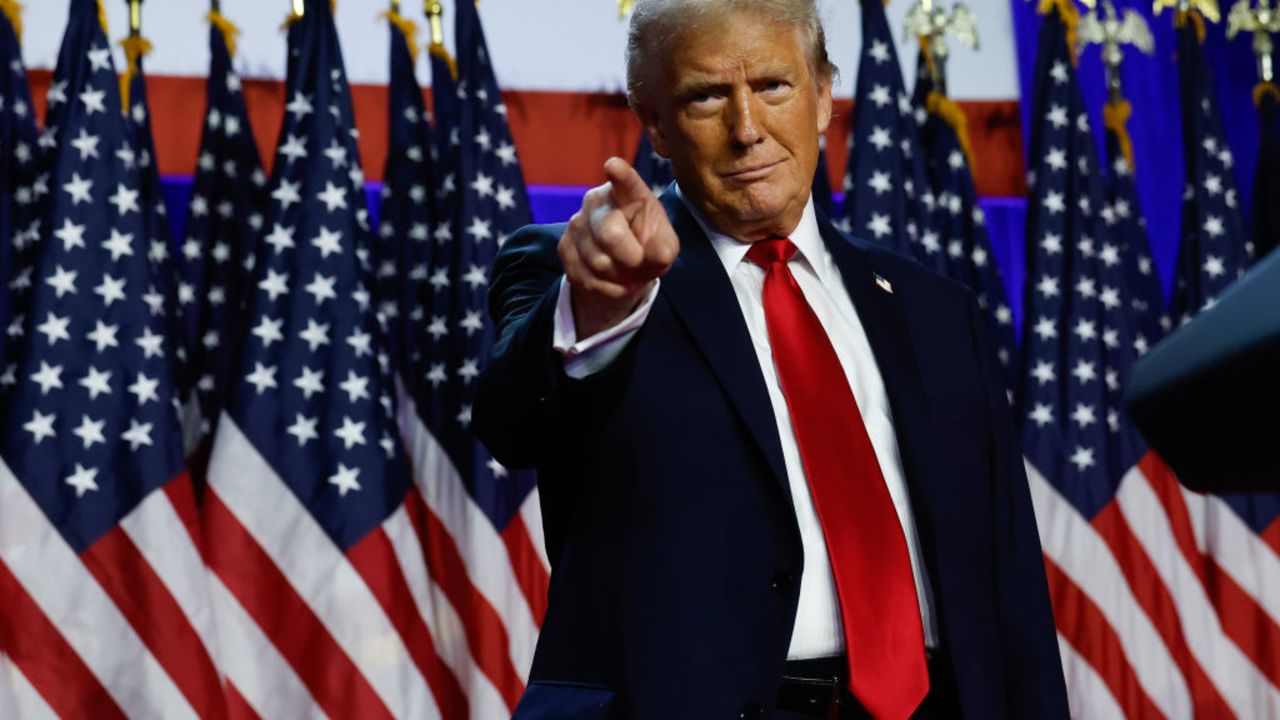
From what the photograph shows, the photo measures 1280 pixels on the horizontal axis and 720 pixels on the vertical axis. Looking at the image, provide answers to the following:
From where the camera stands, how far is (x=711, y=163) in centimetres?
157

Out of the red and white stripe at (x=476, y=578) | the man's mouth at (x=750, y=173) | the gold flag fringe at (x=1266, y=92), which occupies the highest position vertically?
the man's mouth at (x=750, y=173)

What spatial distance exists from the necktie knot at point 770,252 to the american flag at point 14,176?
212cm

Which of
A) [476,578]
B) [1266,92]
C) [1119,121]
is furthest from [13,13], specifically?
[1266,92]

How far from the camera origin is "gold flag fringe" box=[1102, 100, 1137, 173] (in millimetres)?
3955

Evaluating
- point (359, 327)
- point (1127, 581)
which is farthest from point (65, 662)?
point (1127, 581)

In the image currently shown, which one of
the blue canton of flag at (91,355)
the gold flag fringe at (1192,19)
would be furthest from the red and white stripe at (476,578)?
the gold flag fringe at (1192,19)

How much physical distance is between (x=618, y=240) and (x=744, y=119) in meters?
0.48

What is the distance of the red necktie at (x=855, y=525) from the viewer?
4.54ft

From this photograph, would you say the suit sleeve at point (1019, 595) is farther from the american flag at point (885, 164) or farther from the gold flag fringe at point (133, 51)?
the gold flag fringe at point (133, 51)

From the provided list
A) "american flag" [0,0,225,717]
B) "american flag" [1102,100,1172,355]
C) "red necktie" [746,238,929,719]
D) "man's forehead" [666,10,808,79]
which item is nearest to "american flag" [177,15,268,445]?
"american flag" [0,0,225,717]

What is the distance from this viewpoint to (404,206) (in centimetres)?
351

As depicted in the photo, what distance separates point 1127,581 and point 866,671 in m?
2.51

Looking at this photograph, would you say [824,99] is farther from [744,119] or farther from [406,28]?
[406,28]

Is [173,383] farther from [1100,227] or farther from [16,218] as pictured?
[1100,227]
